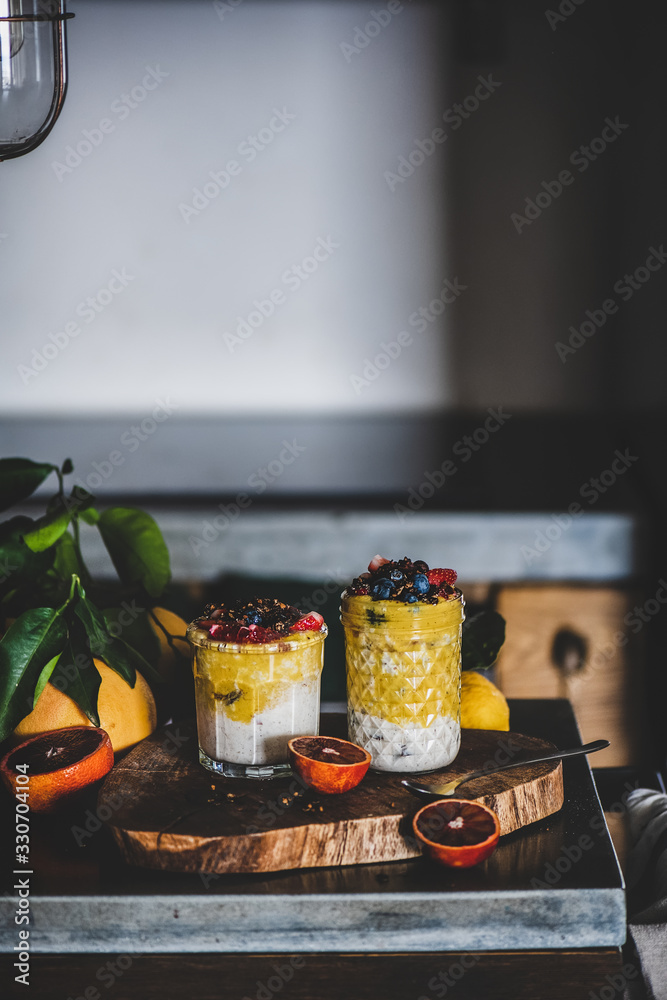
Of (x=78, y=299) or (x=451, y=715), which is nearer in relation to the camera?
(x=451, y=715)

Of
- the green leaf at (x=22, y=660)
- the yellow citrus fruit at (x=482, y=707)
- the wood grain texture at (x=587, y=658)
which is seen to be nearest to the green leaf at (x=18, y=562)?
the green leaf at (x=22, y=660)

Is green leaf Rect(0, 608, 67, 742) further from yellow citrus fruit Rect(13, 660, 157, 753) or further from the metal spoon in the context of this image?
the metal spoon

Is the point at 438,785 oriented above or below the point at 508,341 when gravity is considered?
below

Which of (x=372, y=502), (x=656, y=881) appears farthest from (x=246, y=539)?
(x=656, y=881)

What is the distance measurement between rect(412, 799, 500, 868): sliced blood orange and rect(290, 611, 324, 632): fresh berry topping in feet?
0.56

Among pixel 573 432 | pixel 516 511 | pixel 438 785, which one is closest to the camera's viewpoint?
pixel 438 785

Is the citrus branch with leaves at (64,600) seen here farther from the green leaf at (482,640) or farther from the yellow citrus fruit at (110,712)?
the green leaf at (482,640)

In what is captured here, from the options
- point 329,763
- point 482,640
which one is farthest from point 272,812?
point 482,640

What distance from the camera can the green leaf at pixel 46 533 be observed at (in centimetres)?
89

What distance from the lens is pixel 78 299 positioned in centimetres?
207

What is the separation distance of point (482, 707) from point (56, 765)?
399mm

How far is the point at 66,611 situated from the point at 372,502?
0.78 meters

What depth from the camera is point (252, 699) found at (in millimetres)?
779

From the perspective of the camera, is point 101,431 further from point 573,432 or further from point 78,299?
point 573,432
